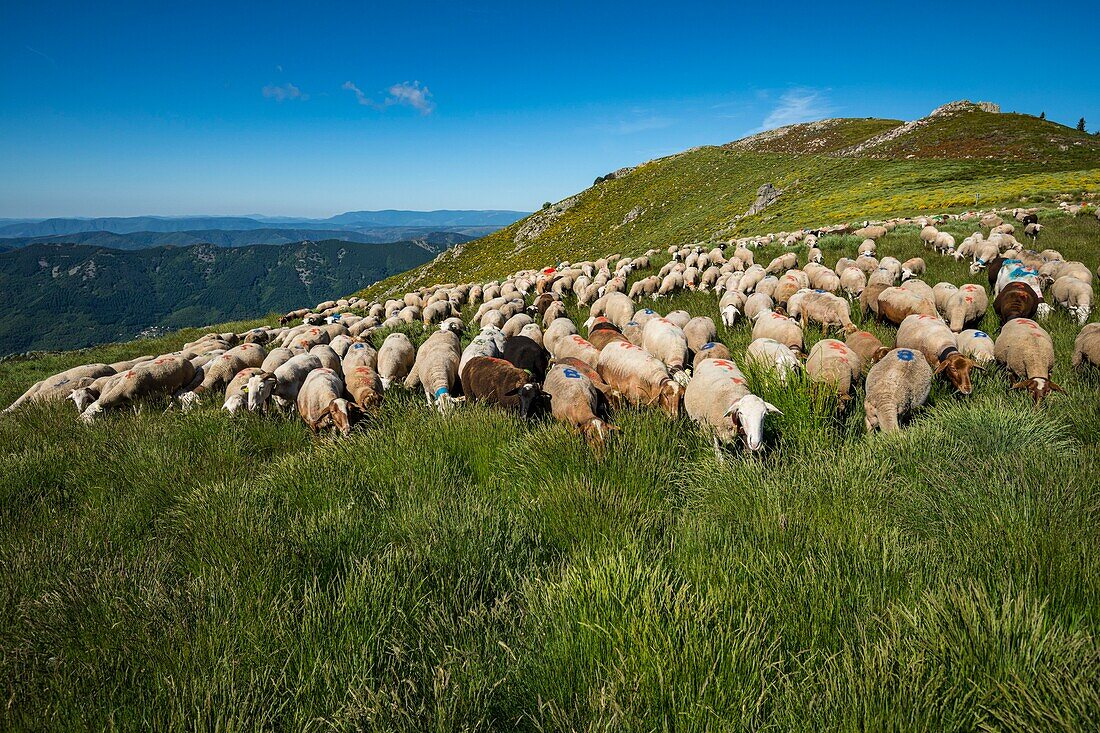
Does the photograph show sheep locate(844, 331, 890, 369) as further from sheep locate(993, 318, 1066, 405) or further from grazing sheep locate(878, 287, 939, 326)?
grazing sheep locate(878, 287, 939, 326)

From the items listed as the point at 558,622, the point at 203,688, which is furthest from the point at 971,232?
the point at 203,688

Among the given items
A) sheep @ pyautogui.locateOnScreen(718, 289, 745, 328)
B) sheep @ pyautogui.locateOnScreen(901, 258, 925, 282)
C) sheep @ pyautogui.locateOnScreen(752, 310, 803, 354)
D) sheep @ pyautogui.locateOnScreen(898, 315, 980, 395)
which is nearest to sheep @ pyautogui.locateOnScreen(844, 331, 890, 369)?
sheep @ pyautogui.locateOnScreen(898, 315, 980, 395)

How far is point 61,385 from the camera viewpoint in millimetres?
10023

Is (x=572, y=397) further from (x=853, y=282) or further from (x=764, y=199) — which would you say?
(x=764, y=199)

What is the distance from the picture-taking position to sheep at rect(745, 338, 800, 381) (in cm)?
609

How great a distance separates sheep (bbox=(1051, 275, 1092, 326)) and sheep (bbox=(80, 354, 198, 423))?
18.0 meters

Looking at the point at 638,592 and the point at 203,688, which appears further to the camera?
the point at 638,592

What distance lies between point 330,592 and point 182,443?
4.36m

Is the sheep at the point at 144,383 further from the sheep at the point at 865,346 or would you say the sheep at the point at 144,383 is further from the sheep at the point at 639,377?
the sheep at the point at 865,346

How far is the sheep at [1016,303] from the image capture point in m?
8.63

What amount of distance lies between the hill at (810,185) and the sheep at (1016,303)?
21.3 m

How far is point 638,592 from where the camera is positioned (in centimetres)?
242

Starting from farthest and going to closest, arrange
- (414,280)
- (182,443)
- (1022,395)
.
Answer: (414,280), (182,443), (1022,395)

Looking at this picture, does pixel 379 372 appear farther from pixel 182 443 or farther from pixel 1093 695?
pixel 1093 695
